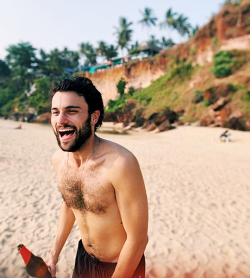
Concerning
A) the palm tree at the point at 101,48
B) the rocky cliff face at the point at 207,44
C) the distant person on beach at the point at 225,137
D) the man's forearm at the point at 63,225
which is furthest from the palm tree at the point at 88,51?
the man's forearm at the point at 63,225

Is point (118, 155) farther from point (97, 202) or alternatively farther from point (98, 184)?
point (97, 202)


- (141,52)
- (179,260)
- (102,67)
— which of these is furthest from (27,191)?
(102,67)

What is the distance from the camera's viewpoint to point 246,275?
9.18 feet

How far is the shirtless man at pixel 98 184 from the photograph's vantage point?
1152 millimetres

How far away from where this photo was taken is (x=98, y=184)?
1.24 meters

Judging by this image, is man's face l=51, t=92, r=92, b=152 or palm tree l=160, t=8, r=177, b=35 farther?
palm tree l=160, t=8, r=177, b=35

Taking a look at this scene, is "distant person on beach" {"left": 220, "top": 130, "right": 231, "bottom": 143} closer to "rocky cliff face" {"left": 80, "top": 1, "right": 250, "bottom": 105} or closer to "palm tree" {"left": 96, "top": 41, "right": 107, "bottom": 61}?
"rocky cliff face" {"left": 80, "top": 1, "right": 250, "bottom": 105}

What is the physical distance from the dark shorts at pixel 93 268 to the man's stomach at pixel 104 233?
0.13 ft

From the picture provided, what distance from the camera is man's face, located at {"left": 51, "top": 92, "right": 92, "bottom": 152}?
1.19 metres

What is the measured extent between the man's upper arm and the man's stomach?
13 cm

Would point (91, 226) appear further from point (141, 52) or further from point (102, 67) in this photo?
point (102, 67)

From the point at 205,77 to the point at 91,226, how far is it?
29271mm

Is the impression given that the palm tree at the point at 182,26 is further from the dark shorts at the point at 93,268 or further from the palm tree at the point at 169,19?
the dark shorts at the point at 93,268

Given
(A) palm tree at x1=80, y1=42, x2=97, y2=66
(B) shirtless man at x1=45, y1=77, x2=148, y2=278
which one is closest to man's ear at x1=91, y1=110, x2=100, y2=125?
(B) shirtless man at x1=45, y1=77, x2=148, y2=278
